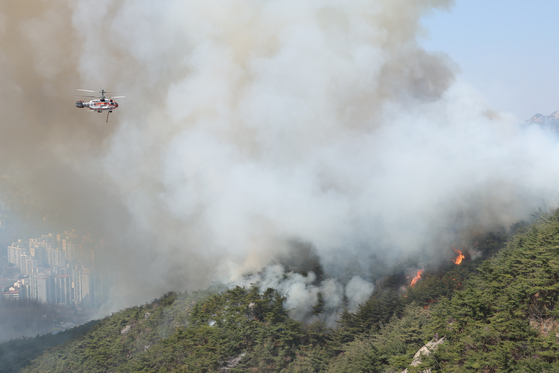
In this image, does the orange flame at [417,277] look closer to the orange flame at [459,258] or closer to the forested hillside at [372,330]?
the forested hillside at [372,330]

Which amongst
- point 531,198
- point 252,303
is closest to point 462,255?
point 531,198

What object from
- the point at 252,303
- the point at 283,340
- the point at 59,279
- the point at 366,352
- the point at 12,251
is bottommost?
the point at 366,352

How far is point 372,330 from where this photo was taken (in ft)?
110

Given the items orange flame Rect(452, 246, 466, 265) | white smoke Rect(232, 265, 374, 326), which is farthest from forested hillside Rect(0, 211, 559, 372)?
orange flame Rect(452, 246, 466, 265)

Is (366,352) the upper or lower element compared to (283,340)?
lower

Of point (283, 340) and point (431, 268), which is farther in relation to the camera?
point (431, 268)

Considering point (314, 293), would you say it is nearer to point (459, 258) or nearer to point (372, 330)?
point (372, 330)

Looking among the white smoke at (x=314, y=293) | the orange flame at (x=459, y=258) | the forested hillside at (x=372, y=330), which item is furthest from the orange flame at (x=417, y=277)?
the white smoke at (x=314, y=293)

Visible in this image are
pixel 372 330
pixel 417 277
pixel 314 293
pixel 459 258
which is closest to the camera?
pixel 372 330

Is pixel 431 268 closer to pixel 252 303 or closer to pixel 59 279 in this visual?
pixel 252 303

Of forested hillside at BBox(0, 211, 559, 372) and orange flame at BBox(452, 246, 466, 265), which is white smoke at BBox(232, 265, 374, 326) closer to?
forested hillside at BBox(0, 211, 559, 372)

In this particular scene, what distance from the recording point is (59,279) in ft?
266

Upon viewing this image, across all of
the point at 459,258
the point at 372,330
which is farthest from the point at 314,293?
the point at 459,258

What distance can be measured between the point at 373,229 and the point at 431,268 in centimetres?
779
